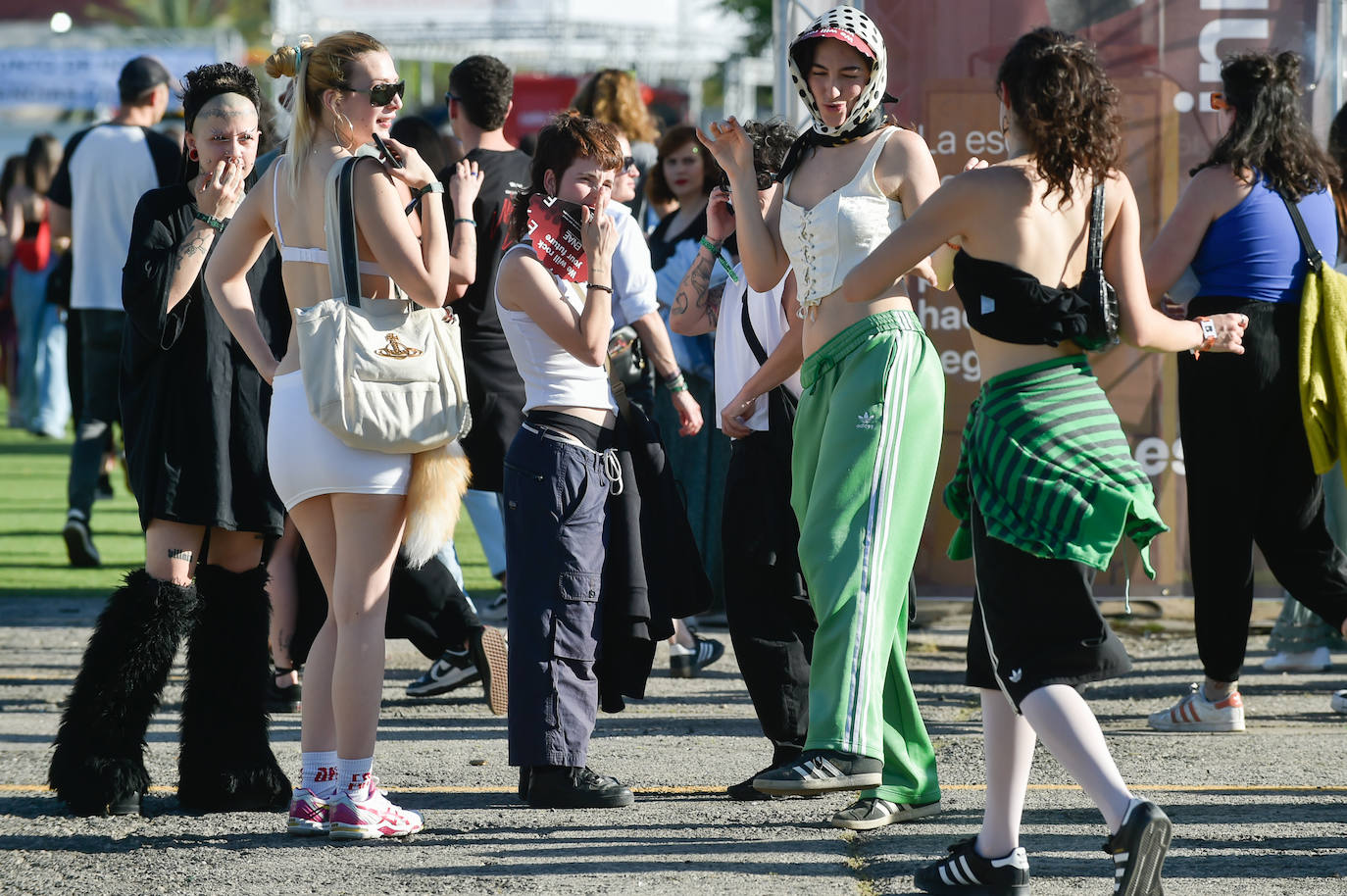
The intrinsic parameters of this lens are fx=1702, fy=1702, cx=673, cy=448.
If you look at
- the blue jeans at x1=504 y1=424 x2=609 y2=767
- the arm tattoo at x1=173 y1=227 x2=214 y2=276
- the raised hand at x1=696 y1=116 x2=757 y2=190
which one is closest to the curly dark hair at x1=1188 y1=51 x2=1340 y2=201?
the raised hand at x1=696 y1=116 x2=757 y2=190

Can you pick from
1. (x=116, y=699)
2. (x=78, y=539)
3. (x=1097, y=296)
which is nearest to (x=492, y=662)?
(x=116, y=699)

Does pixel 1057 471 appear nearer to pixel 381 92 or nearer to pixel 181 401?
pixel 381 92

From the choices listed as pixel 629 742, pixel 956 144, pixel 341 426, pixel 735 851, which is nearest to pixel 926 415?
pixel 735 851

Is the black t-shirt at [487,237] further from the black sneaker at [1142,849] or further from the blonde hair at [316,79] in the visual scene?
the black sneaker at [1142,849]

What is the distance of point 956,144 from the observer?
279 inches

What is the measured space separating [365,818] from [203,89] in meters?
2.06

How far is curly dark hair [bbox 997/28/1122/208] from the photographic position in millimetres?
3572

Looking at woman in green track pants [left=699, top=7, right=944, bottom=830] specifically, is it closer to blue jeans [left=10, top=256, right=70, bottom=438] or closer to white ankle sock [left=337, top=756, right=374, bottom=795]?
white ankle sock [left=337, top=756, right=374, bottom=795]

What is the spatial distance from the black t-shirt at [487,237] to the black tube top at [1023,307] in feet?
9.80

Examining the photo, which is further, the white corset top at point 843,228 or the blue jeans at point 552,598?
the blue jeans at point 552,598

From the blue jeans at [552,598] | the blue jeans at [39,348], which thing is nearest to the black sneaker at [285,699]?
the blue jeans at [552,598]

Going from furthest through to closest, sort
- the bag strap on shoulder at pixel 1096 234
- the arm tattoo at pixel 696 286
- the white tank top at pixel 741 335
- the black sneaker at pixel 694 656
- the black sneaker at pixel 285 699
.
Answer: the black sneaker at pixel 694 656, the black sneaker at pixel 285 699, the arm tattoo at pixel 696 286, the white tank top at pixel 741 335, the bag strap on shoulder at pixel 1096 234

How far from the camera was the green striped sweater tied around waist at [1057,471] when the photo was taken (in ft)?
11.5

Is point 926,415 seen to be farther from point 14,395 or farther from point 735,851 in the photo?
point 14,395
